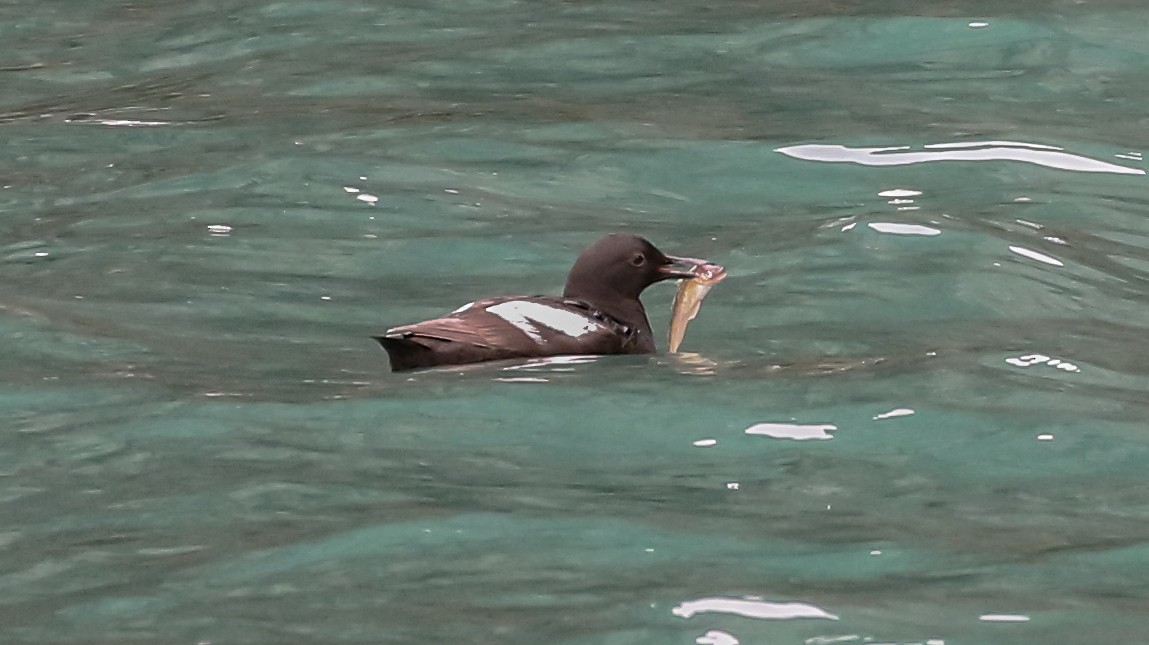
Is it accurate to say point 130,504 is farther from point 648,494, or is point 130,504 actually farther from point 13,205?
point 13,205

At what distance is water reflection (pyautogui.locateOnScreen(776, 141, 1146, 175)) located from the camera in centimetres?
1106

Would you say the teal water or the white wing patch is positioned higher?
the white wing patch

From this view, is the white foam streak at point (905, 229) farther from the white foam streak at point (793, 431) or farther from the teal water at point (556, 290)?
the white foam streak at point (793, 431)

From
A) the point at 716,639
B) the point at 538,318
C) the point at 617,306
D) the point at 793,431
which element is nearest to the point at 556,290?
the point at 617,306

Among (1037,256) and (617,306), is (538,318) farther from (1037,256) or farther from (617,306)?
(1037,256)

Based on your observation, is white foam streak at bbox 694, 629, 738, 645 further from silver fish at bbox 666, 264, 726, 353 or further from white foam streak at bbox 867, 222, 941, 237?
white foam streak at bbox 867, 222, 941, 237

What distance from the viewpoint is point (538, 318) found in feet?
26.0

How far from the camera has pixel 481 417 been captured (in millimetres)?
7379

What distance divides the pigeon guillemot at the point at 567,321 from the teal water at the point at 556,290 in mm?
115

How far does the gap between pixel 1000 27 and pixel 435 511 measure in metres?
8.16

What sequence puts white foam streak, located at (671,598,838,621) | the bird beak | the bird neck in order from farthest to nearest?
the bird beak < the bird neck < white foam streak, located at (671,598,838,621)

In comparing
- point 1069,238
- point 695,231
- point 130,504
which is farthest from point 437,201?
point 130,504

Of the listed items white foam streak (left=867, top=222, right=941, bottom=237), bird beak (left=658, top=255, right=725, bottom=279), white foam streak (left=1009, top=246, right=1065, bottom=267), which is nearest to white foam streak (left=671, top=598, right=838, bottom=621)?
bird beak (left=658, top=255, right=725, bottom=279)

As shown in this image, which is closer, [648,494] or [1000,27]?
[648,494]
